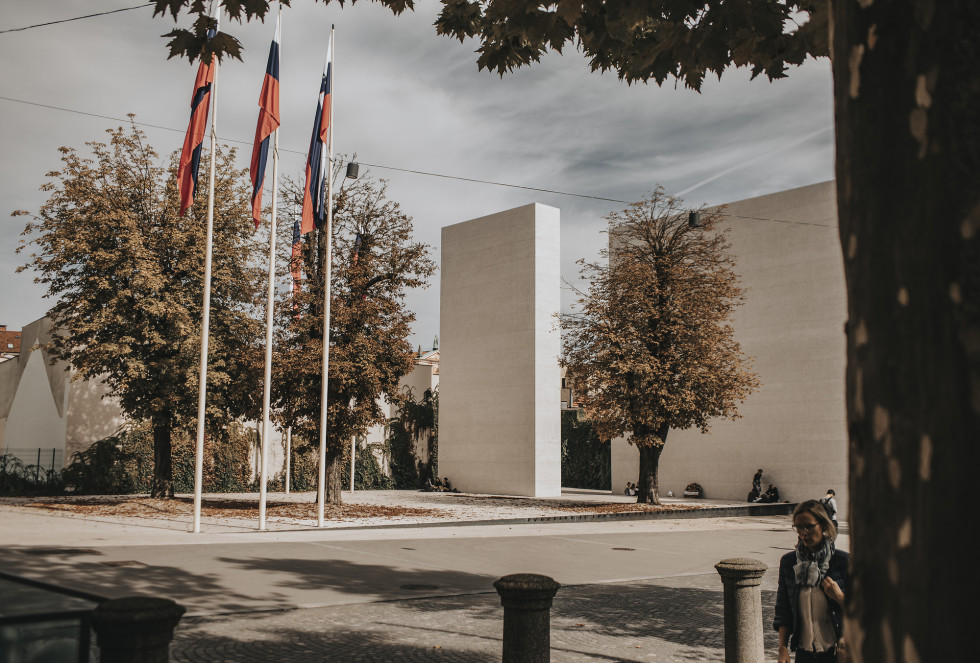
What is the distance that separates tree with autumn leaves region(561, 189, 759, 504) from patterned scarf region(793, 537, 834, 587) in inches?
818

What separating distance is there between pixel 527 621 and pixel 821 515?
2125 mm

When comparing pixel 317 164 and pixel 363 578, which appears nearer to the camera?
pixel 363 578

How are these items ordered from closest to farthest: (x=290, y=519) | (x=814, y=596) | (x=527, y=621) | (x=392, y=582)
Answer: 1. (x=814, y=596)
2. (x=527, y=621)
3. (x=392, y=582)
4. (x=290, y=519)

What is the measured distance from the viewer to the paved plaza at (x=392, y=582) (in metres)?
7.82

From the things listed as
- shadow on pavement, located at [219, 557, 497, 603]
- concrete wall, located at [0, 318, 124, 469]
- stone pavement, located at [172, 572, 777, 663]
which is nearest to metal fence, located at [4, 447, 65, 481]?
concrete wall, located at [0, 318, 124, 469]

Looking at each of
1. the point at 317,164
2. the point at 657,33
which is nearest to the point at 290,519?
the point at 317,164

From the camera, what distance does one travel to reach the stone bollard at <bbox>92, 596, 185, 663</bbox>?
3.54 metres

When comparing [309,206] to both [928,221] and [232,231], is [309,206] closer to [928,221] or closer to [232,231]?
[232,231]

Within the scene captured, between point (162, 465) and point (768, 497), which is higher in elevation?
point (162, 465)

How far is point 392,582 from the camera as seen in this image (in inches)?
449

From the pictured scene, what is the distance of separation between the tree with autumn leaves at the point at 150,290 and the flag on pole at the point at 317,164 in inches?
216

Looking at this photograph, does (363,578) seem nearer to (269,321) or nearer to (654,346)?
(269,321)

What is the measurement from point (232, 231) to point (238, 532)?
11.0 metres

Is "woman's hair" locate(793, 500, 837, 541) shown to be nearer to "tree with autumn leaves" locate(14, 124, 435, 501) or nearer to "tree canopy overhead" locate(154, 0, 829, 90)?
"tree canopy overhead" locate(154, 0, 829, 90)
